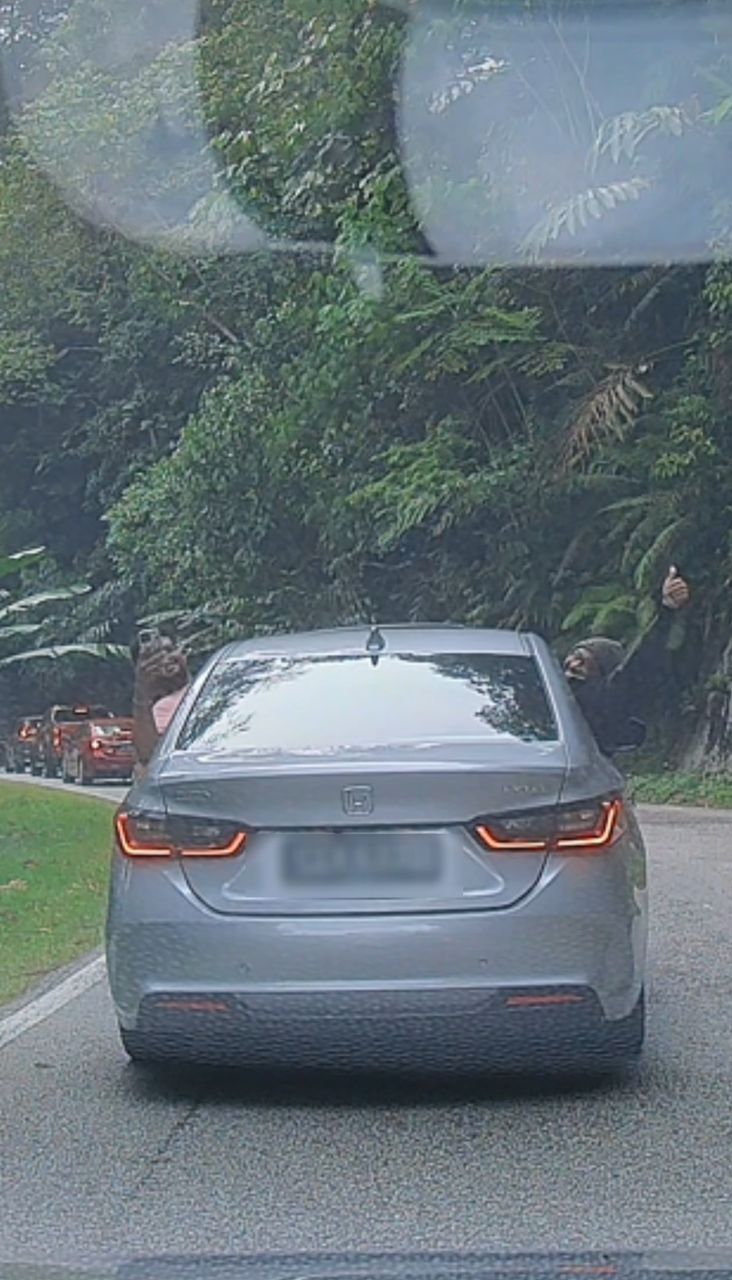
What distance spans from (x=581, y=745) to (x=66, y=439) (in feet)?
136

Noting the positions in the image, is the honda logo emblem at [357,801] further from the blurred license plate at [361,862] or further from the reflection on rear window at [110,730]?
the reflection on rear window at [110,730]

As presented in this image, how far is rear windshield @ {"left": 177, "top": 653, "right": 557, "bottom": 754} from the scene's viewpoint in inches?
288

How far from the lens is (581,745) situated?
7.29 meters

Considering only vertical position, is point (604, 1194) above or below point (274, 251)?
above

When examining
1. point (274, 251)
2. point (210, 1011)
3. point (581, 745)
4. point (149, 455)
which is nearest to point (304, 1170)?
point (210, 1011)

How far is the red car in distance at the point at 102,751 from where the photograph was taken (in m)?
34.1

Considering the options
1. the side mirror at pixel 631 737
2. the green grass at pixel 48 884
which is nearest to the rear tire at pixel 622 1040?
the side mirror at pixel 631 737

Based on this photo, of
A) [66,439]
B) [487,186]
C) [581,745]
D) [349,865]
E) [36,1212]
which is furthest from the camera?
[66,439]

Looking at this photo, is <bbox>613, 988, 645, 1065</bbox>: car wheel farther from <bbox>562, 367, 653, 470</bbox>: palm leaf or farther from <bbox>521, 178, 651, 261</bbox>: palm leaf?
<bbox>562, 367, 653, 470</bbox>: palm leaf

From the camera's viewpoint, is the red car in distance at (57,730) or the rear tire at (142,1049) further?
the red car in distance at (57,730)

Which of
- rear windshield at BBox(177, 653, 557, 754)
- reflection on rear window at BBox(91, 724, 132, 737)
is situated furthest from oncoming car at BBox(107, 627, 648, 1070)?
reflection on rear window at BBox(91, 724, 132, 737)

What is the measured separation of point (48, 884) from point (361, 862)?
8926 millimetres

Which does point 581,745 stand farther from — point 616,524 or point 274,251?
point 274,251

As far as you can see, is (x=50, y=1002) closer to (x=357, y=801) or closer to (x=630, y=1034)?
(x=357, y=801)
